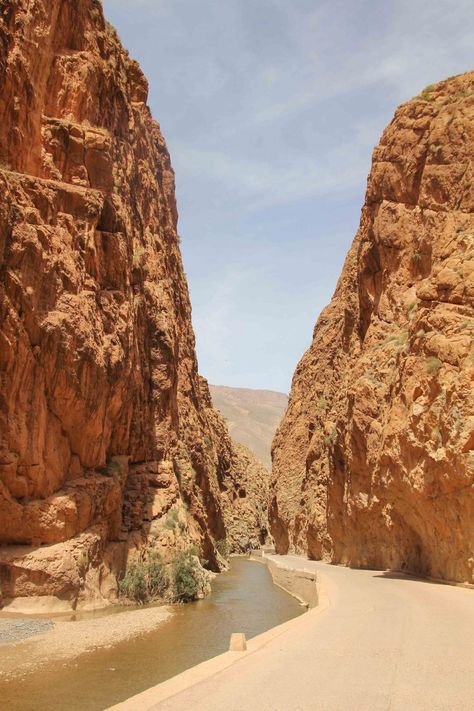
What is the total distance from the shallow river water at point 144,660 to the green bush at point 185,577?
0.65 m

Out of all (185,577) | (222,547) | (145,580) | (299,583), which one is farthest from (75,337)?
(222,547)

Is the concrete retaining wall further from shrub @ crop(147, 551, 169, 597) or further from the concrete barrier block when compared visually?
the concrete barrier block

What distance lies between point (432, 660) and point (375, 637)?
2.19 m

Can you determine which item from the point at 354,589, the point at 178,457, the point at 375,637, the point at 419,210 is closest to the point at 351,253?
the point at 419,210

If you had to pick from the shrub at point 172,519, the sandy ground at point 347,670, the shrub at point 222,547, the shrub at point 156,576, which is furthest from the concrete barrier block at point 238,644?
the shrub at point 222,547

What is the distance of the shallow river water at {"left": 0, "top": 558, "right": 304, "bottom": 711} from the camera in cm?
1199

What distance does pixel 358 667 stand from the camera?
9.07 meters

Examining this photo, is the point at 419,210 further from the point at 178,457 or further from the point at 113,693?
the point at 113,693

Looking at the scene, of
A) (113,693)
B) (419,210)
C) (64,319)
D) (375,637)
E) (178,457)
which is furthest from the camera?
(178,457)

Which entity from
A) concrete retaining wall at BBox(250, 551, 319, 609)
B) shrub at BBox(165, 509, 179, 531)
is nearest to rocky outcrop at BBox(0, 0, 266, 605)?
shrub at BBox(165, 509, 179, 531)

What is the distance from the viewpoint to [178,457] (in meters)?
36.8

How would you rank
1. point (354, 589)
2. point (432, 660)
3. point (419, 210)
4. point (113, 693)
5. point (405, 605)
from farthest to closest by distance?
point (419, 210), point (354, 589), point (405, 605), point (113, 693), point (432, 660)

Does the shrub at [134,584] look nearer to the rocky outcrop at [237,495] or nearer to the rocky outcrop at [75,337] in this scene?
the rocky outcrop at [75,337]

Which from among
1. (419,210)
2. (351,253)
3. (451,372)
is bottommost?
(451,372)
